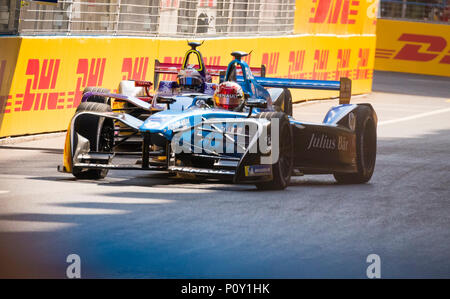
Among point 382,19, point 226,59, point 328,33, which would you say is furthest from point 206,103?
point 382,19

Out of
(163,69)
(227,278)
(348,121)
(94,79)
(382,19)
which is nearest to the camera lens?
(227,278)

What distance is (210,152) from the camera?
11141 mm

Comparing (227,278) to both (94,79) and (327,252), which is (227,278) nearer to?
(327,252)

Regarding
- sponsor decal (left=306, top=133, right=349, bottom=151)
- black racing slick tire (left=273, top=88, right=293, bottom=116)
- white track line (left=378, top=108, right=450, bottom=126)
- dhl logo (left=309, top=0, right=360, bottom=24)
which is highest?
dhl logo (left=309, top=0, right=360, bottom=24)

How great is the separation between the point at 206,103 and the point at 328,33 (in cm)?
1531

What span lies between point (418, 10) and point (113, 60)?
74.5ft

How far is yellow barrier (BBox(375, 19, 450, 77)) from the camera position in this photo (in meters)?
36.9

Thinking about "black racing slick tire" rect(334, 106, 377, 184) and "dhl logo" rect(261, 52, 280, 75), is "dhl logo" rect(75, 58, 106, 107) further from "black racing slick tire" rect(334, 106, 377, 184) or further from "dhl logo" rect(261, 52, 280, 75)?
"dhl logo" rect(261, 52, 280, 75)

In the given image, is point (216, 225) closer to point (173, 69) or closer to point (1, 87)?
point (173, 69)

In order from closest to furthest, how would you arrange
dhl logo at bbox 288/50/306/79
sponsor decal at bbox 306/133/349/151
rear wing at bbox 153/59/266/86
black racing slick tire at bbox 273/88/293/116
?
sponsor decal at bbox 306/133/349/151, black racing slick tire at bbox 273/88/293/116, rear wing at bbox 153/59/266/86, dhl logo at bbox 288/50/306/79

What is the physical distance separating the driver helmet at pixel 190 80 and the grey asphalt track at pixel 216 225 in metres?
2.00

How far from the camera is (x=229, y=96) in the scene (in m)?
11.9

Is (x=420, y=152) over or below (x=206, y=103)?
below

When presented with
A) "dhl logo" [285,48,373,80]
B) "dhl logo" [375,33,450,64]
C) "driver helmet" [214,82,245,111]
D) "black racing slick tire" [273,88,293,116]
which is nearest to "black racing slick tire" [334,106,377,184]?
"black racing slick tire" [273,88,293,116]
